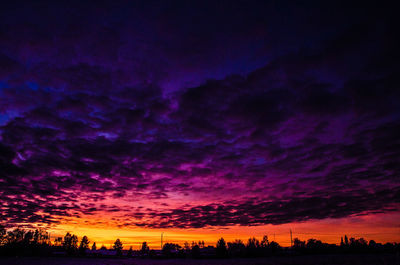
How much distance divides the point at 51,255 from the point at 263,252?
15583 cm

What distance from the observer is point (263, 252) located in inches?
7584

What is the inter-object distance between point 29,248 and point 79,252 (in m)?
35.6

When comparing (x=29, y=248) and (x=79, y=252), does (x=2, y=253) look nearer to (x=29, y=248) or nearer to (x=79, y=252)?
(x=29, y=248)

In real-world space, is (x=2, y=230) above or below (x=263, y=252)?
above

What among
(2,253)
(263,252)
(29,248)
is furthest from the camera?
(263,252)

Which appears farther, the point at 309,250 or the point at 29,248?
the point at 309,250

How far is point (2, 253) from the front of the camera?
16062 cm

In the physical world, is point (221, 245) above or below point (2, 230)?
below

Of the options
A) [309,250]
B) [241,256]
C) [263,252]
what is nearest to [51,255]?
[241,256]

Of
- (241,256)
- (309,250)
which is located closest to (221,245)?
(241,256)

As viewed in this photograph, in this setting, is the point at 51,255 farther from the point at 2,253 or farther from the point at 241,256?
the point at 241,256

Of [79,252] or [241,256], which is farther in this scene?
[79,252]

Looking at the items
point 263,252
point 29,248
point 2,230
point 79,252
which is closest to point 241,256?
point 263,252

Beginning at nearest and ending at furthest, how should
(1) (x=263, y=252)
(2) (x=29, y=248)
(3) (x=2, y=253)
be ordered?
(3) (x=2, y=253)
(2) (x=29, y=248)
(1) (x=263, y=252)
